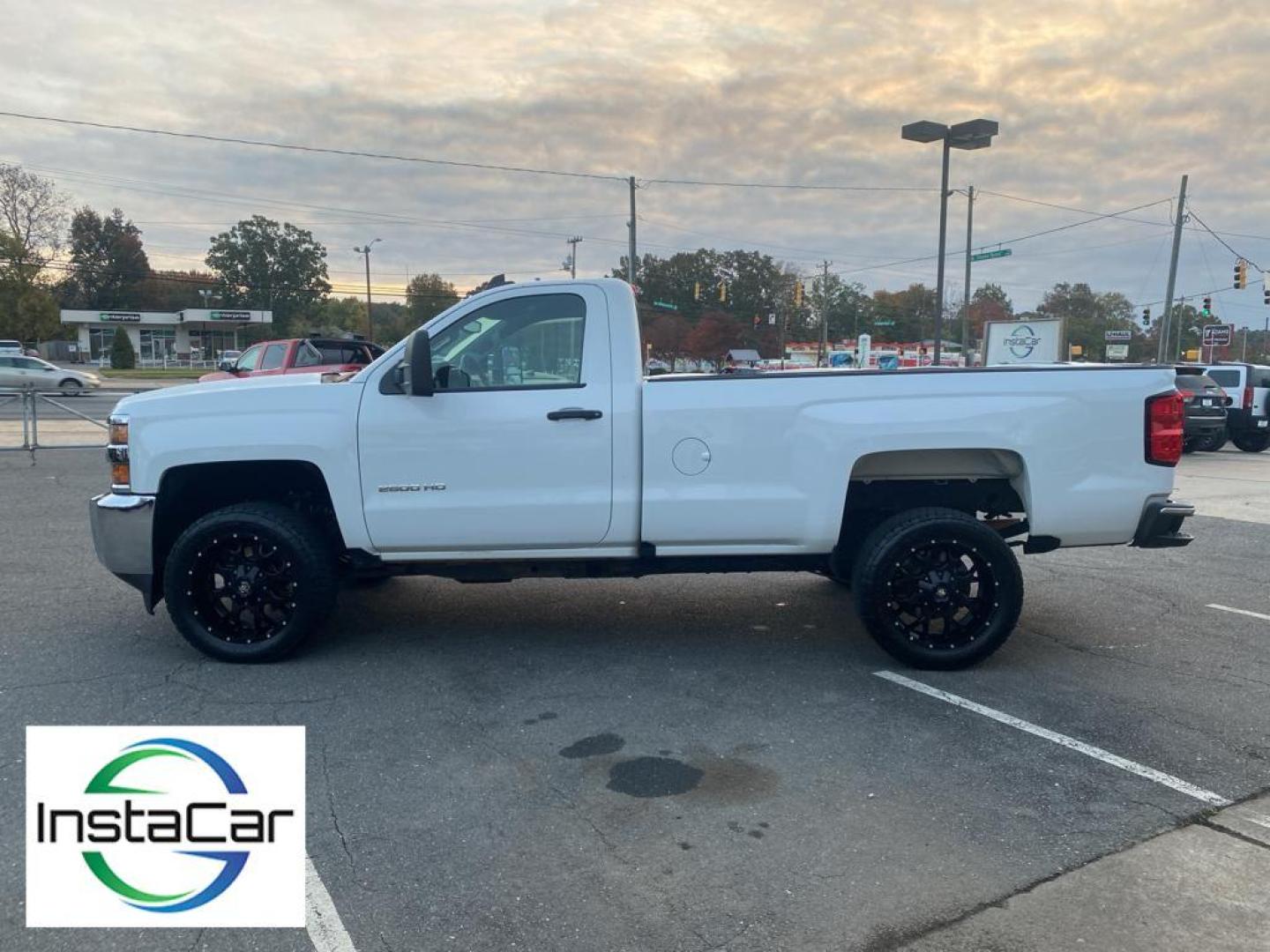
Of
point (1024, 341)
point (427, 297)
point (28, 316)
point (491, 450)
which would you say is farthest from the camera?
point (427, 297)

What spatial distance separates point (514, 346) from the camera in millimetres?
5094

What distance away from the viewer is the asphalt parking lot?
2951mm

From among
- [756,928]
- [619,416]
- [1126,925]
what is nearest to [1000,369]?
[619,416]

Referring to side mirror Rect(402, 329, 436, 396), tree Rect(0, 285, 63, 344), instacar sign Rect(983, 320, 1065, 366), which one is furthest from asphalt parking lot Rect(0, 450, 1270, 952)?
tree Rect(0, 285, 63, 344)

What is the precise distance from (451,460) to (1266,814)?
13.0ft

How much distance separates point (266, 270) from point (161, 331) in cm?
2680

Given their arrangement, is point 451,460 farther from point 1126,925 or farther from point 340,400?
point 1126,925

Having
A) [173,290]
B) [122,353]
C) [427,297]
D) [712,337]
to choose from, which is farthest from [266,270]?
[712,337]

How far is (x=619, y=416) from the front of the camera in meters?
4.96

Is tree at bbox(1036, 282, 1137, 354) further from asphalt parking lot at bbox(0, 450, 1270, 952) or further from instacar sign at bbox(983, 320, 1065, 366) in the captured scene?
asphalt parking lot at bbox(0, 450, 1270, 952)

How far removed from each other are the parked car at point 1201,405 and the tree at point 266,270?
92.0 m

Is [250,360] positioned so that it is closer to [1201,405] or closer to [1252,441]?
[1201,405]

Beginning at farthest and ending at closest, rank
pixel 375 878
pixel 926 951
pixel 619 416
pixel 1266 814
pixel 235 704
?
pixel 619 416 < pixel 235 704 < pixel 1266 814 < pixel 375 878 < pixel 926 951

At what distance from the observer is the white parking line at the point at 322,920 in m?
2.73
